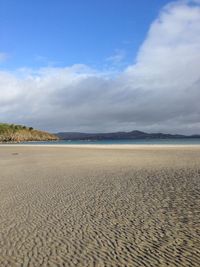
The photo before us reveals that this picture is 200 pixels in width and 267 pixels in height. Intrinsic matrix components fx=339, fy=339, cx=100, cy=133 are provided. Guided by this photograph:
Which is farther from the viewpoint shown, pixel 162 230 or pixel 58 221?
pixel 58 221

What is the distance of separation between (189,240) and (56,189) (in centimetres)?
902

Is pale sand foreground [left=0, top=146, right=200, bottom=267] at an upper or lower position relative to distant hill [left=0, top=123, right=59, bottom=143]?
lower

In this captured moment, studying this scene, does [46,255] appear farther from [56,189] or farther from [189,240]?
[56,189]

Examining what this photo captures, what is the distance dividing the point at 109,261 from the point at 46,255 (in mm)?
1482

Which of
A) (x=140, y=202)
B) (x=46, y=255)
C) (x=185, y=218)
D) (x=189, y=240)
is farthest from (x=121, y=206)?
(x=46, y=255)

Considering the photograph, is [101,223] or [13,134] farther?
[13,134]

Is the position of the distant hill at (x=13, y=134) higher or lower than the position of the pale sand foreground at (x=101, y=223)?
higher

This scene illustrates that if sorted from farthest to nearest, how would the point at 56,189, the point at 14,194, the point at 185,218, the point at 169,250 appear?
1. the point at 56,189
2. the point at 14,194
3. the point at 185,218
4. the point at 169,250

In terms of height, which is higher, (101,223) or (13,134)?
(13,134)

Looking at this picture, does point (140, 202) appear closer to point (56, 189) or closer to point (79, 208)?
point (79, 208)

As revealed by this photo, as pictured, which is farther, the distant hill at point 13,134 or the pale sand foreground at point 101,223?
the distant hill at point 13,134

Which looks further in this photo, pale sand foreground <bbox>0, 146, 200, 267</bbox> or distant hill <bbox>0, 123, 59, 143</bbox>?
distant hill <bbox>0, 123, 59, 143</bbox>

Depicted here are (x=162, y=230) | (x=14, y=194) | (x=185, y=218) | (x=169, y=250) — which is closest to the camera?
(x=169, y=250)

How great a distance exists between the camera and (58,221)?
10570 millimetres
